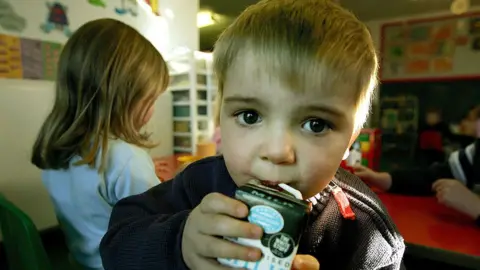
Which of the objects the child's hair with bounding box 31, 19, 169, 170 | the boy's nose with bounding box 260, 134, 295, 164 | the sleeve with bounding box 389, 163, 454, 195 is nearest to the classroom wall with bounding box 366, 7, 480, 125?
the sleeve with bounding box 389, 163, 454, 195

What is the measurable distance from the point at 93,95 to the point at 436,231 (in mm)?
898

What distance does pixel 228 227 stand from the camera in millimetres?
296

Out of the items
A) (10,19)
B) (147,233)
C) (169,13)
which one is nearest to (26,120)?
(10,19)

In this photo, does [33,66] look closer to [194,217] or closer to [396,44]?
[194,217]

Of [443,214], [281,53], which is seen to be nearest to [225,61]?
[281,53]

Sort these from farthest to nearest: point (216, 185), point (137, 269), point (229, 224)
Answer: point (216, 185)
point (137, 269)
point (229, 224)

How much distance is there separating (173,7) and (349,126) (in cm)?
177

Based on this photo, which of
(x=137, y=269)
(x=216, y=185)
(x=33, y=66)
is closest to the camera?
(x=137, y=269)

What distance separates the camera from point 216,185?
51 cm

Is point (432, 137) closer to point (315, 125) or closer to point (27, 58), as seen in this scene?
point (27, 58)

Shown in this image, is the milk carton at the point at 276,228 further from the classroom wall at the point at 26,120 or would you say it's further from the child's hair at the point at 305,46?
the classroom wall at the point at 26,120

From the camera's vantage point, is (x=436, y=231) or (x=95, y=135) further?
(x=95, y=135)

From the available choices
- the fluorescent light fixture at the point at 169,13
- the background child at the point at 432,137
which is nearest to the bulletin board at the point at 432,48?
the background child at the point at 432,137

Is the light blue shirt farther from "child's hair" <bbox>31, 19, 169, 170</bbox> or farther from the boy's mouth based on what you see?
the boy's mouth
